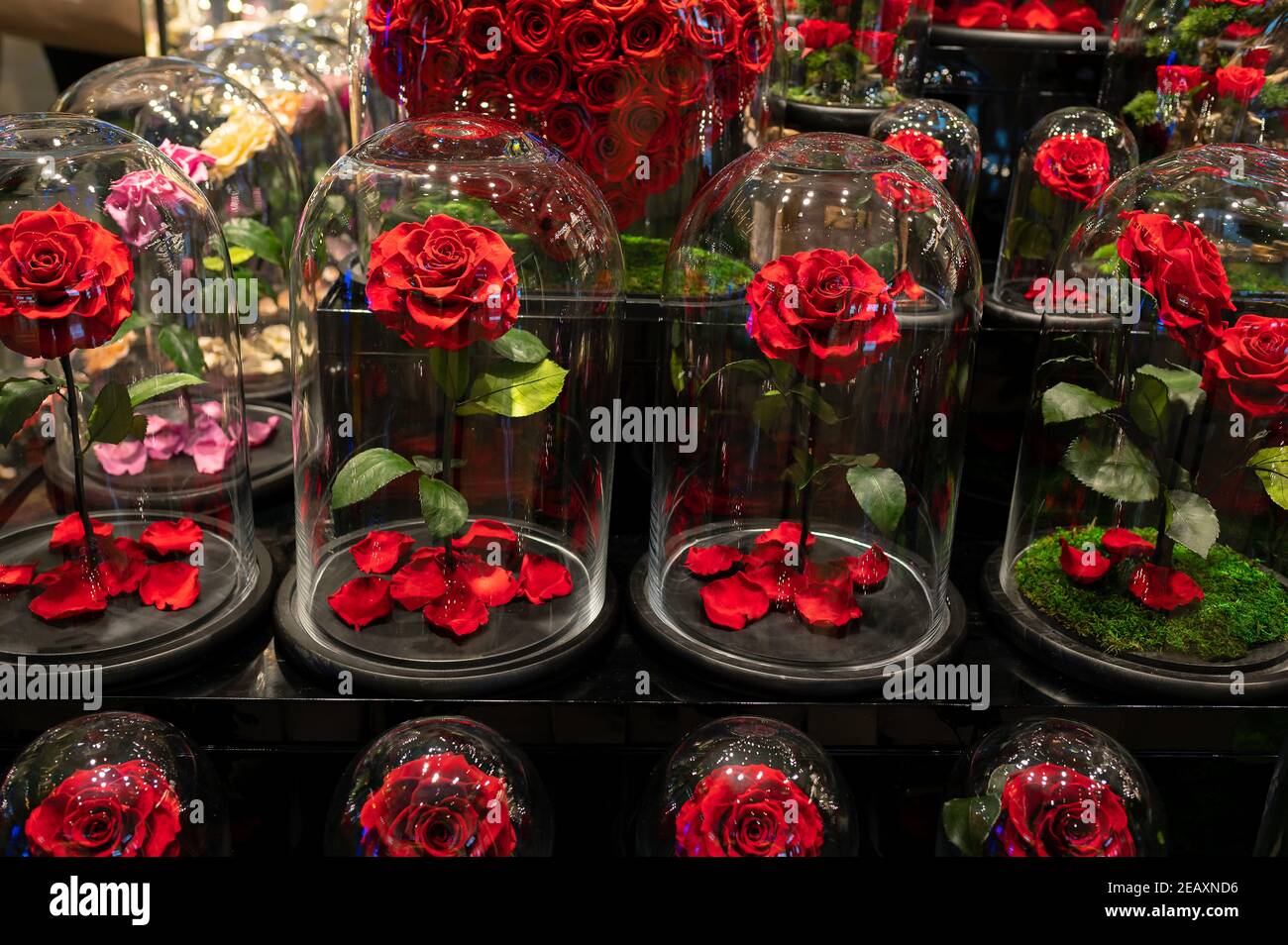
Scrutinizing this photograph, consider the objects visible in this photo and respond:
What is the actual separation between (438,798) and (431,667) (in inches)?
8.1

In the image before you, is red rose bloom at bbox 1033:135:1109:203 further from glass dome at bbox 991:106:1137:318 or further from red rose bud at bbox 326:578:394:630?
red rose bud at bbox 326:578:394:630

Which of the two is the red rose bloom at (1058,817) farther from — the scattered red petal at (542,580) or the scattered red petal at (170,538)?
the scattered red petal at (170,538)

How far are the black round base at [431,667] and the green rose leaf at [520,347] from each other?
0.26 metres

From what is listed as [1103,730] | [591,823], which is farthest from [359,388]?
[1103,730]

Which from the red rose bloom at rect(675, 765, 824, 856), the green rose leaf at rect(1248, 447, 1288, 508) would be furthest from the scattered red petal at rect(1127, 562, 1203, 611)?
the red rose bloom at rect(675, 765, 824, 856)

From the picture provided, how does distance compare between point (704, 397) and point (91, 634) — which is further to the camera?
point (704, 397)

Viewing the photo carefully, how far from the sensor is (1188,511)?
116cm

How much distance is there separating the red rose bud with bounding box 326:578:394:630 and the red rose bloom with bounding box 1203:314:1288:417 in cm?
81

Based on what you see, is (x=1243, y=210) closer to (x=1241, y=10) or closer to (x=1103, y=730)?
(x=1103, y=730)

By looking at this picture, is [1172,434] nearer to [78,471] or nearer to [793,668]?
[793,668]

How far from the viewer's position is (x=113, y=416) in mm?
1151

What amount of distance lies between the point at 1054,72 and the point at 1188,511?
1.06m

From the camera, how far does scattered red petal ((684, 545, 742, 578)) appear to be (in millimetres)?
1236
